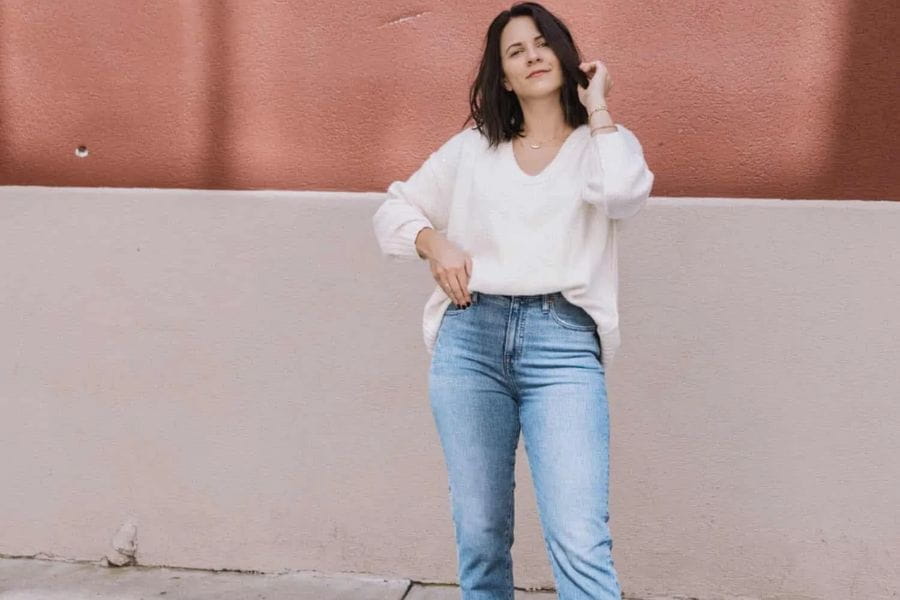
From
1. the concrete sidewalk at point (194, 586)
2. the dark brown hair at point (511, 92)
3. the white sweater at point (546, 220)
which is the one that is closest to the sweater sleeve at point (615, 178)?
the white sweater at point (546, 220)

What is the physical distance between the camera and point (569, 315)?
2.44 m

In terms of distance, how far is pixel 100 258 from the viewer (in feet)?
12.8

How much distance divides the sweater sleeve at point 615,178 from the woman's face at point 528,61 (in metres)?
0.20

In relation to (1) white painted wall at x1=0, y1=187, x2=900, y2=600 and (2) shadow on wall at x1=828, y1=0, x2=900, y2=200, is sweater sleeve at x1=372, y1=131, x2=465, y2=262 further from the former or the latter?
(2) shadow on wall at x1=828, y1=0, x2=900, y2=200

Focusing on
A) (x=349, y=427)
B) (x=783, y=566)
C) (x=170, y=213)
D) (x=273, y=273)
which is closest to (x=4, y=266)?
(x=170, y=213)

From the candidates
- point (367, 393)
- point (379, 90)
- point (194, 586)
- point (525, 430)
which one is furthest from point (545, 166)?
point (194, 586)

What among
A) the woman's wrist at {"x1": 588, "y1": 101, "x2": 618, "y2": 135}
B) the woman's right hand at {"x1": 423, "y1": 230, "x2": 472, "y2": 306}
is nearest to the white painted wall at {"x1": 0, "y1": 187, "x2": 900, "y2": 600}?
the woman's wrist at {"x1": 588, "y1": 101, "x2": 618, "y2": 135}

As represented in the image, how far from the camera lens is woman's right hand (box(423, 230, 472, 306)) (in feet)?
7.95

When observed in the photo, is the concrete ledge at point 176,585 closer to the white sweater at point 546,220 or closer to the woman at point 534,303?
the woman at point 534,303

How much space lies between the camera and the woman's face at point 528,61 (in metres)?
2.57

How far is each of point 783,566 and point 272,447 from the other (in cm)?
167

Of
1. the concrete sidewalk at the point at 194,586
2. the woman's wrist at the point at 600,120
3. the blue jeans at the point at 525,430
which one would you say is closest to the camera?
the blue jeans at the point at 525,430

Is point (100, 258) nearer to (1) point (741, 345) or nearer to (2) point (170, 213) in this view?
(2) point (170, 213)

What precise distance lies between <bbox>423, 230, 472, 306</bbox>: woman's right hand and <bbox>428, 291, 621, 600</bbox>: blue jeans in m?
0.05
